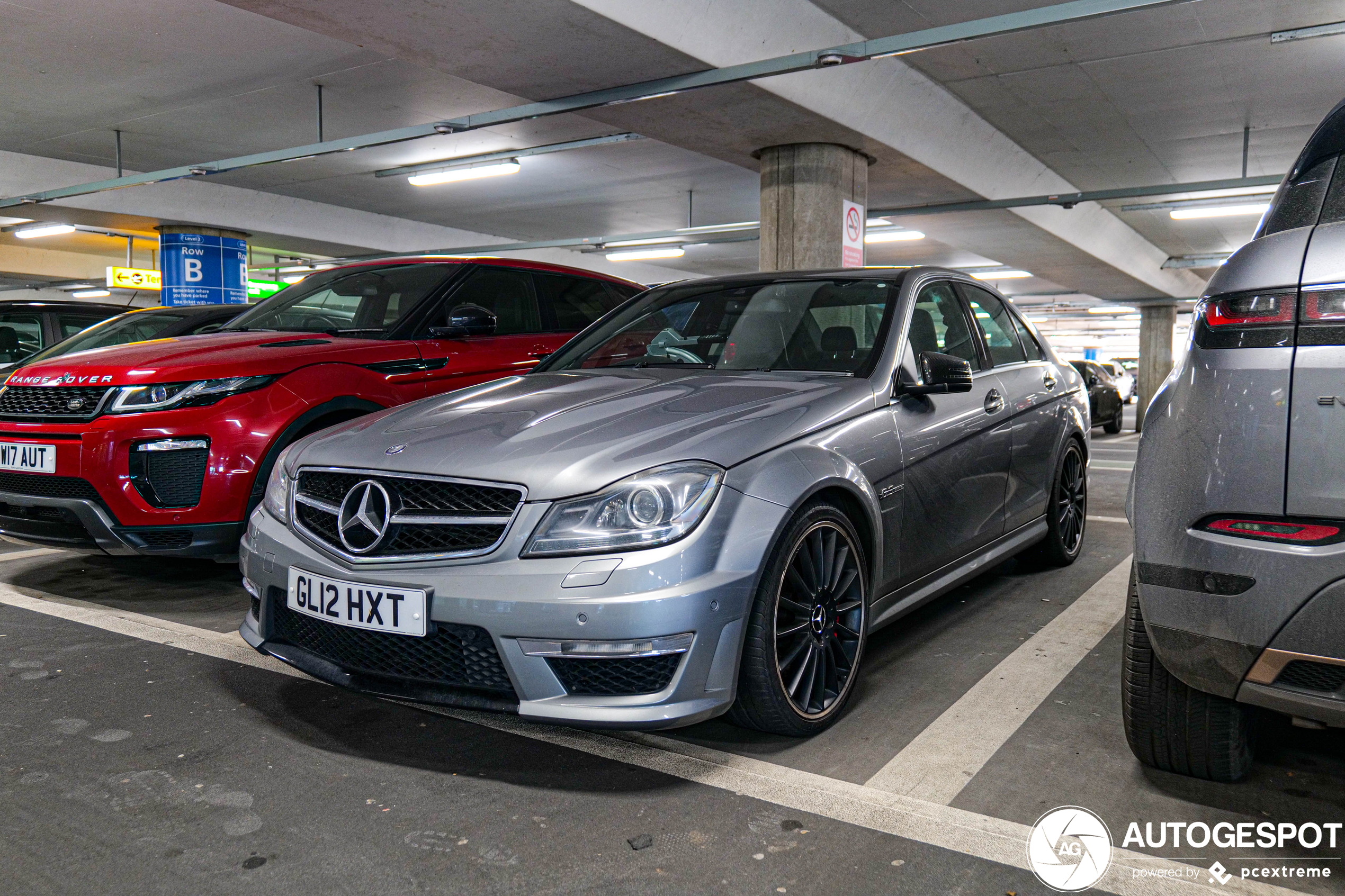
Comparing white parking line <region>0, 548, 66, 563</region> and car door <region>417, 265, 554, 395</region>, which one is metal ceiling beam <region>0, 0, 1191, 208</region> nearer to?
car door <region>417, 265, 554, 395</region>

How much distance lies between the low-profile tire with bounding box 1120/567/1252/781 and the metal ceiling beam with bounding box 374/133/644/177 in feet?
31.6

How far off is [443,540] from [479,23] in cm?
497

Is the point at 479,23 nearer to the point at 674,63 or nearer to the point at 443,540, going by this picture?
the point at 674,63

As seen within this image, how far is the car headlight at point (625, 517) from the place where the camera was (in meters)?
2.22

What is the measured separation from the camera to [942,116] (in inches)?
406

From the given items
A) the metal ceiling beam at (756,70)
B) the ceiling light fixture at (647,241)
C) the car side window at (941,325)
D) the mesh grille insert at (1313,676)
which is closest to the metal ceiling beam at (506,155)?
the metal ceiling beam at (756,70)

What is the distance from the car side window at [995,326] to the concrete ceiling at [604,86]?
11.0 ft

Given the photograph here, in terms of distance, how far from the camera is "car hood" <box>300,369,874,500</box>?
237cm

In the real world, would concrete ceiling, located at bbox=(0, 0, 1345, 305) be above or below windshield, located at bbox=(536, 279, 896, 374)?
above

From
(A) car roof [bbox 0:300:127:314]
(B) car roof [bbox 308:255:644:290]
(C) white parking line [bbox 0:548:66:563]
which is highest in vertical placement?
(B) car roof [bbox 308:255:644:290]

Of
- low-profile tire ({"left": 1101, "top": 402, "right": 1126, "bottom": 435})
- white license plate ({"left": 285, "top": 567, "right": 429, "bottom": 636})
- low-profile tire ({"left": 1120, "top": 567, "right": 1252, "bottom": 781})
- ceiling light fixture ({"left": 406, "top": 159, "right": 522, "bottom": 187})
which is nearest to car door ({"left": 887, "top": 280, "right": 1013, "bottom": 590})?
low-profile tire ({"left": 1120, "top": 567, "right": 1252, "bottom": 781})

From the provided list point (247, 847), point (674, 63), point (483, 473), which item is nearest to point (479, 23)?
point (674, 63)

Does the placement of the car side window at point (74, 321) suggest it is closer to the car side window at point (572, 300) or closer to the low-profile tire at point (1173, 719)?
the car side window at point (572, 300)

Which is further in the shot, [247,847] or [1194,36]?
[1194,36]
